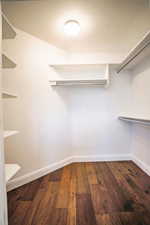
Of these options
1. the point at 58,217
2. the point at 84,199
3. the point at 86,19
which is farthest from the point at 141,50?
the point at 58,217

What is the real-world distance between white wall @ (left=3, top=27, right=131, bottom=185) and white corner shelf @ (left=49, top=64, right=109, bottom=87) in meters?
0.11

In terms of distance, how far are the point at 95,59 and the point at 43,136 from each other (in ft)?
5.37

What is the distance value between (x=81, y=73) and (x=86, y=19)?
35.3 inches

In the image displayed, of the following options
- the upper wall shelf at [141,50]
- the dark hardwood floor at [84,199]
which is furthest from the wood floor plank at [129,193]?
the upper wall shelf at [141,50]

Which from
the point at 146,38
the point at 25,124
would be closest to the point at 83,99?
the point at 25,124

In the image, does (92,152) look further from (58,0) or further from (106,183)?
(58,0)

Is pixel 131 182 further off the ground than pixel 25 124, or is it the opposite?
pixel 25 124

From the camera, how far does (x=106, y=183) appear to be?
1.88 m

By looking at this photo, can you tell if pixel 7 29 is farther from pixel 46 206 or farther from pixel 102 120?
pixel 102 120

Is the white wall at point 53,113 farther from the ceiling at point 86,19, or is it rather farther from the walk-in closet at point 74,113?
the ceiling at point 86,19

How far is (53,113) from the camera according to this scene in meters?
2.29

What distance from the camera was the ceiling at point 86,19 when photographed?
1.61 meters

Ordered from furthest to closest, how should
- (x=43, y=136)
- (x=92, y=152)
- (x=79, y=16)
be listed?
(x=92, y=152), (x=43, y=136), (x=79, y=16)

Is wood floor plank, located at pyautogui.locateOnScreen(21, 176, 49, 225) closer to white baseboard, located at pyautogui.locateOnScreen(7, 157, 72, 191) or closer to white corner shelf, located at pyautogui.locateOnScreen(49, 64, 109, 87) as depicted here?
white baseboard, located at pyautogui.locateOnScreen(7, 157, 72, 191)
